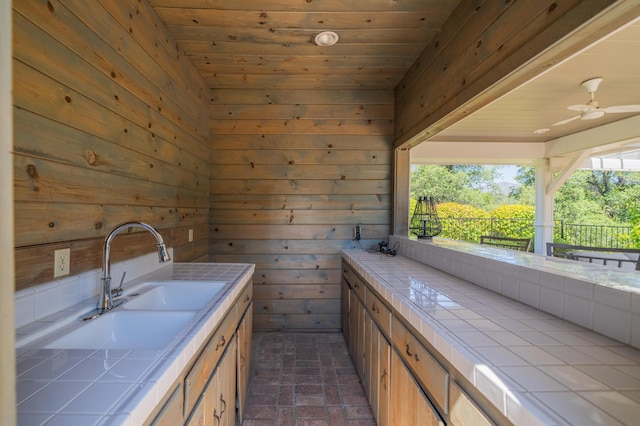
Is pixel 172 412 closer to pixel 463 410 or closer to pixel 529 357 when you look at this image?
pixel 463 410

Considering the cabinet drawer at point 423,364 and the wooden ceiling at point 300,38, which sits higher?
the wooden ceiling at point 300,38

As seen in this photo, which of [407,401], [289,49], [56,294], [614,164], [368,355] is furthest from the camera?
[614,164]

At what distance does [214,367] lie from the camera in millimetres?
1187

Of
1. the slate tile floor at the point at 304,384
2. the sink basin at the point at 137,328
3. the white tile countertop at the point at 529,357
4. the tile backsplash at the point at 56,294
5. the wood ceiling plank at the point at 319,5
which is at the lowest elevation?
the slate tile floor at the point at 304,384

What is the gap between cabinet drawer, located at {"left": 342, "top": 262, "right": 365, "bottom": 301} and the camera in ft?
6.95

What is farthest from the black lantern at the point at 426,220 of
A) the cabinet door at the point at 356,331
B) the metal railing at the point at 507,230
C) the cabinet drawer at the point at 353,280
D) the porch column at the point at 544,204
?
the metal railing at the point at 507,230

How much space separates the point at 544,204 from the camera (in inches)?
212

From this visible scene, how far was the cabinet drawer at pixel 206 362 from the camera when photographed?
35.6 inches

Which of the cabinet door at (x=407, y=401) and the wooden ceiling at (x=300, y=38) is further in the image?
the wooden ceiling at (x=300, y=38)

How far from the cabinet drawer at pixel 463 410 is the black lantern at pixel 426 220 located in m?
1.70

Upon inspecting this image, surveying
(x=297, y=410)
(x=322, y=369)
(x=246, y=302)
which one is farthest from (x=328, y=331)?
(x=246, y=302)

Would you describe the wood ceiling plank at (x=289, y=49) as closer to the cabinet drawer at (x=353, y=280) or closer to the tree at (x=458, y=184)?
the cabinet drawer at (x=353, y=280)

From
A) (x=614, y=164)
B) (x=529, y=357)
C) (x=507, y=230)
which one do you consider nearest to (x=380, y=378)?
(x=529, y=357)

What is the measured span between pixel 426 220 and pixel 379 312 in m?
1.17
